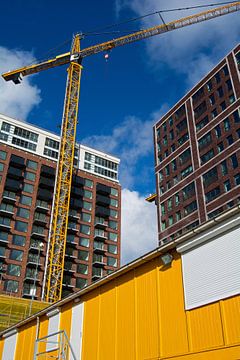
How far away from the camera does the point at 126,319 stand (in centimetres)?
2052

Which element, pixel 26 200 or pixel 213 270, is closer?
pixel 213 270

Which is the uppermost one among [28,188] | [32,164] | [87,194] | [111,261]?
[32,164]

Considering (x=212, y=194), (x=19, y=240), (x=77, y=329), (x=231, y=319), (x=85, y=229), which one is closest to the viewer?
(x=231, y=319)

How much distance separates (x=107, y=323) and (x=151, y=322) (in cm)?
422

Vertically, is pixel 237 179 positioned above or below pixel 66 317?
above

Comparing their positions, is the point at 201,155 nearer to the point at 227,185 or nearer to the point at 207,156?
the point at 207,156

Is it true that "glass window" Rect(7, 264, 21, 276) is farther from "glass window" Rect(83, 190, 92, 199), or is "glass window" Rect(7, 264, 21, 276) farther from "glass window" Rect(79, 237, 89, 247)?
"glass window" Rect(83, 190, 92, 199)

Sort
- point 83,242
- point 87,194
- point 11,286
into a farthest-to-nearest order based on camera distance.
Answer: point 87,194 < point 83,242 < point 11,286

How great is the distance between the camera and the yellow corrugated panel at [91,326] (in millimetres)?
22350

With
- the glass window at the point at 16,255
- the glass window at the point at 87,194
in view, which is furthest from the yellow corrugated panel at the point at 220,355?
the glass window at the point at 87,194

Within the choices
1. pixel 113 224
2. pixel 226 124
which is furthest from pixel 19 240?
pixel 226 124

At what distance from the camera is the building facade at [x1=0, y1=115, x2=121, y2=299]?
89.2m

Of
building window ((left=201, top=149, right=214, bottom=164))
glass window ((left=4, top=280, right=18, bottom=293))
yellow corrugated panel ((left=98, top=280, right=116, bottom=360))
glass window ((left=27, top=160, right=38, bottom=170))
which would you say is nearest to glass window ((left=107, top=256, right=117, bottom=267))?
glass window ((left=4, top=280, right=18, bottom=293))

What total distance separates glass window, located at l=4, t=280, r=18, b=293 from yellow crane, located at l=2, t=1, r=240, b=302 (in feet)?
21.4
